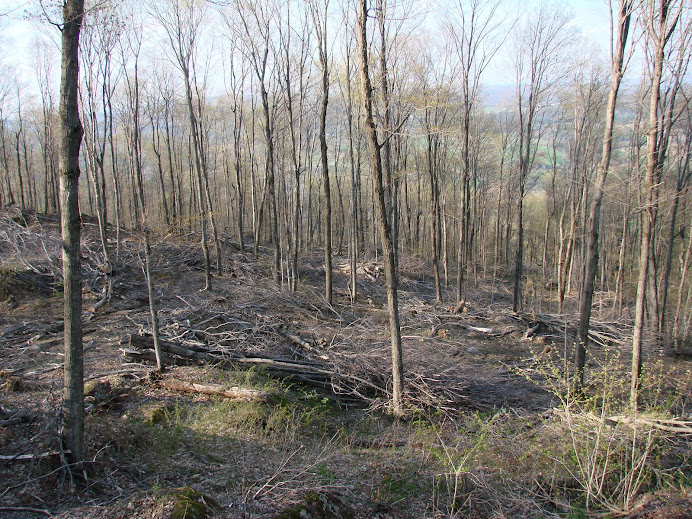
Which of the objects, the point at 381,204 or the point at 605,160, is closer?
the point at 381,204

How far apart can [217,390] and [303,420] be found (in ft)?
4.72

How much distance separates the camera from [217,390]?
610 centimetres

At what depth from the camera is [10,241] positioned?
40.5 feet

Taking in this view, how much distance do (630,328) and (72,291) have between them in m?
13.6

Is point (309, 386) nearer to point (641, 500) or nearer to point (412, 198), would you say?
point (641, 500)

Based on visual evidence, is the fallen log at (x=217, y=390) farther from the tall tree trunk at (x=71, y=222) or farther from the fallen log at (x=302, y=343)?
the tall tree trunk at (x=71, y=222)

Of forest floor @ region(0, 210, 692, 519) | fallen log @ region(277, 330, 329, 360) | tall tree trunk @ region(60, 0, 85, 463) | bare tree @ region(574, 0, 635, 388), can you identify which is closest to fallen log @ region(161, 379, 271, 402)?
forest floor @ region(0, 210, 692, 519)

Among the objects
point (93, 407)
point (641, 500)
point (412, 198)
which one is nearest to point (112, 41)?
point (93, 407)

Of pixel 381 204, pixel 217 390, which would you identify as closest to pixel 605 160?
pixel 381 204

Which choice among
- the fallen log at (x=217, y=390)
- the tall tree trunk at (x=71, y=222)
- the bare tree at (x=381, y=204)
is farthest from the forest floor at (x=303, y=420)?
the bare tree at (x=381, y=204)

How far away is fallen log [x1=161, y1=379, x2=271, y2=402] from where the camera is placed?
5930mm

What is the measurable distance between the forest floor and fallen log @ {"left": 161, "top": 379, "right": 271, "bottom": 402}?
3 cm

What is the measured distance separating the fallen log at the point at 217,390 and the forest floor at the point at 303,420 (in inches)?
1.0

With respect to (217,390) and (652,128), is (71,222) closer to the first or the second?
(217,390)
